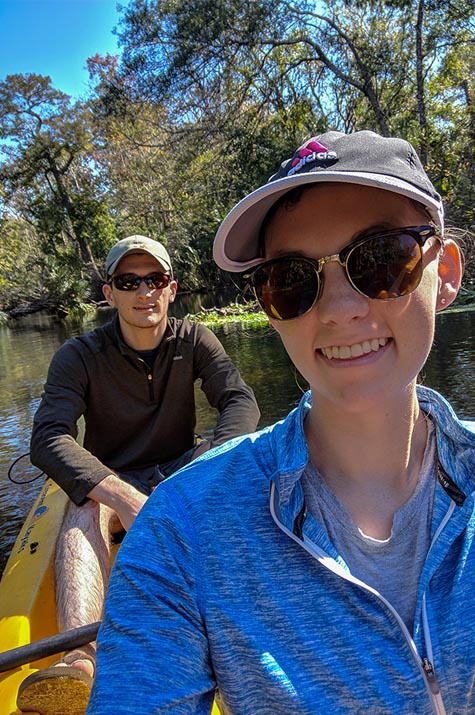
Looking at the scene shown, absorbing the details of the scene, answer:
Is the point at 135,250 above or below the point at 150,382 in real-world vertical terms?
above

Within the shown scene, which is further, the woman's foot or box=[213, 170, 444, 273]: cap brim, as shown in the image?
the woman's foot

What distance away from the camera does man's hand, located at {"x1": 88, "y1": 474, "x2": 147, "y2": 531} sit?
7.29 feet

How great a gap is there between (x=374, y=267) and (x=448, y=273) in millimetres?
265

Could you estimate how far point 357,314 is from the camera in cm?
92

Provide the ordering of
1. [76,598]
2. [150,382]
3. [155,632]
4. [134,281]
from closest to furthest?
[155,632]
[76,598]
[150,382]
[134,281]

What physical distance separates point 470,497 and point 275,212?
0.60 meters

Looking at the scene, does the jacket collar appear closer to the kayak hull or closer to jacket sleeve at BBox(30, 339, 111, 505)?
the kayak hull

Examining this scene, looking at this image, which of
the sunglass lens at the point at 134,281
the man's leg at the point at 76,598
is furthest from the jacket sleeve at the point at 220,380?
the man's leg at the point at 76,598

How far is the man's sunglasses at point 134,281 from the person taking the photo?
9.91 ft

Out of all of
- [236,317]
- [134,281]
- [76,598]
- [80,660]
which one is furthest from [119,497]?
[236,317]

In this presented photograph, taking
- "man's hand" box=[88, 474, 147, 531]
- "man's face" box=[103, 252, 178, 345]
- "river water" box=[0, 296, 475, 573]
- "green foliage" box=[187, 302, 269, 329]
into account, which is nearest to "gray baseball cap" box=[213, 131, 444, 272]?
"man's hand" box=[88, 474, 147, 531]

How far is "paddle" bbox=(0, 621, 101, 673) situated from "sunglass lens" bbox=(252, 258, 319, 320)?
1.21m

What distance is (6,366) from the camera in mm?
13039

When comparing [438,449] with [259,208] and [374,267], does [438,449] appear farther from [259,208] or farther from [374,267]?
[259,208]
